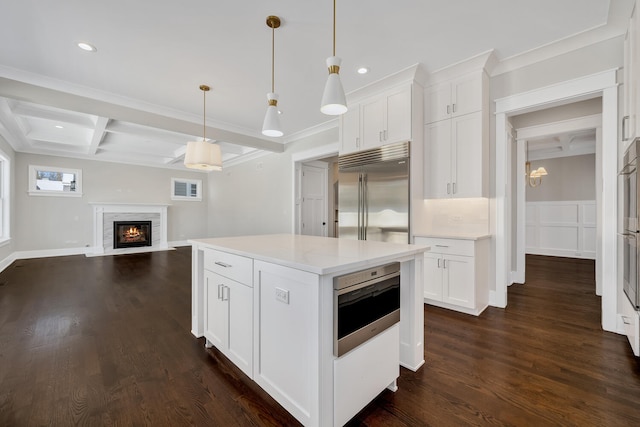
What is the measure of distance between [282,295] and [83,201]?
8685 mm

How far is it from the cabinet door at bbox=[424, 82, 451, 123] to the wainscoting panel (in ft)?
18.1

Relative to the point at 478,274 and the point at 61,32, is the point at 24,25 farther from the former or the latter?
the point at 478,274

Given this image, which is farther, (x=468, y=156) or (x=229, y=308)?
(x=468, y=156)

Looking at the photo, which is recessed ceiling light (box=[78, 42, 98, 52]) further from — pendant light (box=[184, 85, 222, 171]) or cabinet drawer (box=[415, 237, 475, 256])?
cabinet drawer (box=[415, 237, 475, 256])

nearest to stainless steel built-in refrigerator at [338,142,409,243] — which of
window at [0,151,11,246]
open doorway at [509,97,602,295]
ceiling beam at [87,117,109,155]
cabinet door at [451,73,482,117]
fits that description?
cabinet door at [451,73,482,117]

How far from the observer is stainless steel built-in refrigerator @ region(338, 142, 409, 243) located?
343cm

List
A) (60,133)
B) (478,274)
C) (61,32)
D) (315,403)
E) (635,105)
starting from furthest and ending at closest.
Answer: (60,133)
(478,274)
(61,32)
(635,105)
(315,403)

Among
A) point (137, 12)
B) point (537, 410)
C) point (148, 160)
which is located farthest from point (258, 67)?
point (148, 160)

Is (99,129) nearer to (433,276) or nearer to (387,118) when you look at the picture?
(387,118)

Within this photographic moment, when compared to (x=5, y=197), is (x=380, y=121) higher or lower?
higher

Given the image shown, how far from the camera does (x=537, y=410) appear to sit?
1525 millimetres

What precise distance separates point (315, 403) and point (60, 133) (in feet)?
25.1

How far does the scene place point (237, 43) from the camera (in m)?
2.72

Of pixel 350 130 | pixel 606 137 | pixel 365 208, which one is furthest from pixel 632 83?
pixel 350 130
